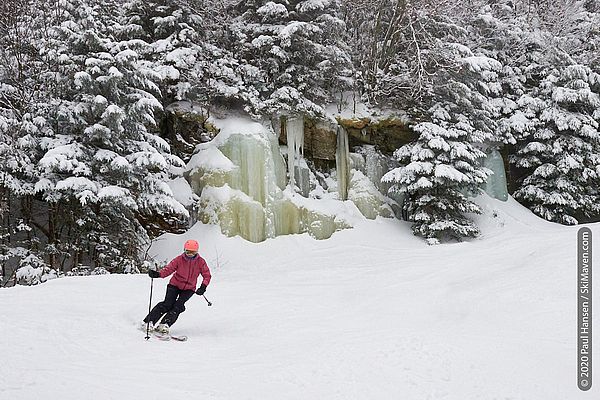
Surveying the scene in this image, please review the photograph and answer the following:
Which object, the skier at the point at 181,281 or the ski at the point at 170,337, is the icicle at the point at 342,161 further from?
the ski at the point at 170,337

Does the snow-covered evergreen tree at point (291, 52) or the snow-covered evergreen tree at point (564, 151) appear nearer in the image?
the snow-covered evergreen tree at point (291, 52)

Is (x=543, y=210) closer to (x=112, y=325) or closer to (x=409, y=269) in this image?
(x=409, y=269)

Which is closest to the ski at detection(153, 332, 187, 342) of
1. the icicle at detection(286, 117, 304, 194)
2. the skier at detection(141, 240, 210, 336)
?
the skier at detection(141, 240, 210, 336)

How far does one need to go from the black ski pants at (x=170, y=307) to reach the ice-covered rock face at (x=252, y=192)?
262 inches

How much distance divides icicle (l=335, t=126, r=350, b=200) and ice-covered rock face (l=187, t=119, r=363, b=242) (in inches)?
27.7

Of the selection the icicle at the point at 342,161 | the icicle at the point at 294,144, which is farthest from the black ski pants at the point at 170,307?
the icicle at the point at 342,161

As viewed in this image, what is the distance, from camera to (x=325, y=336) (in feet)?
17.0

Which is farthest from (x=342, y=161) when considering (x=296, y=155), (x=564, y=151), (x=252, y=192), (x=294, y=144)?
(x=564, y=151)

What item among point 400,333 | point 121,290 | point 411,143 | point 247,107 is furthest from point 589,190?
point 121,290

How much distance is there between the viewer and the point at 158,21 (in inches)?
510

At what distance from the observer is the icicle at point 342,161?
46.6 ft

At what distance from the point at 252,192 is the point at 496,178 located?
324 inches

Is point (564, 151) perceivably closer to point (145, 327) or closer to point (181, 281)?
point (181, 281)

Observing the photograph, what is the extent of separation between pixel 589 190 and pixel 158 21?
544 inches
